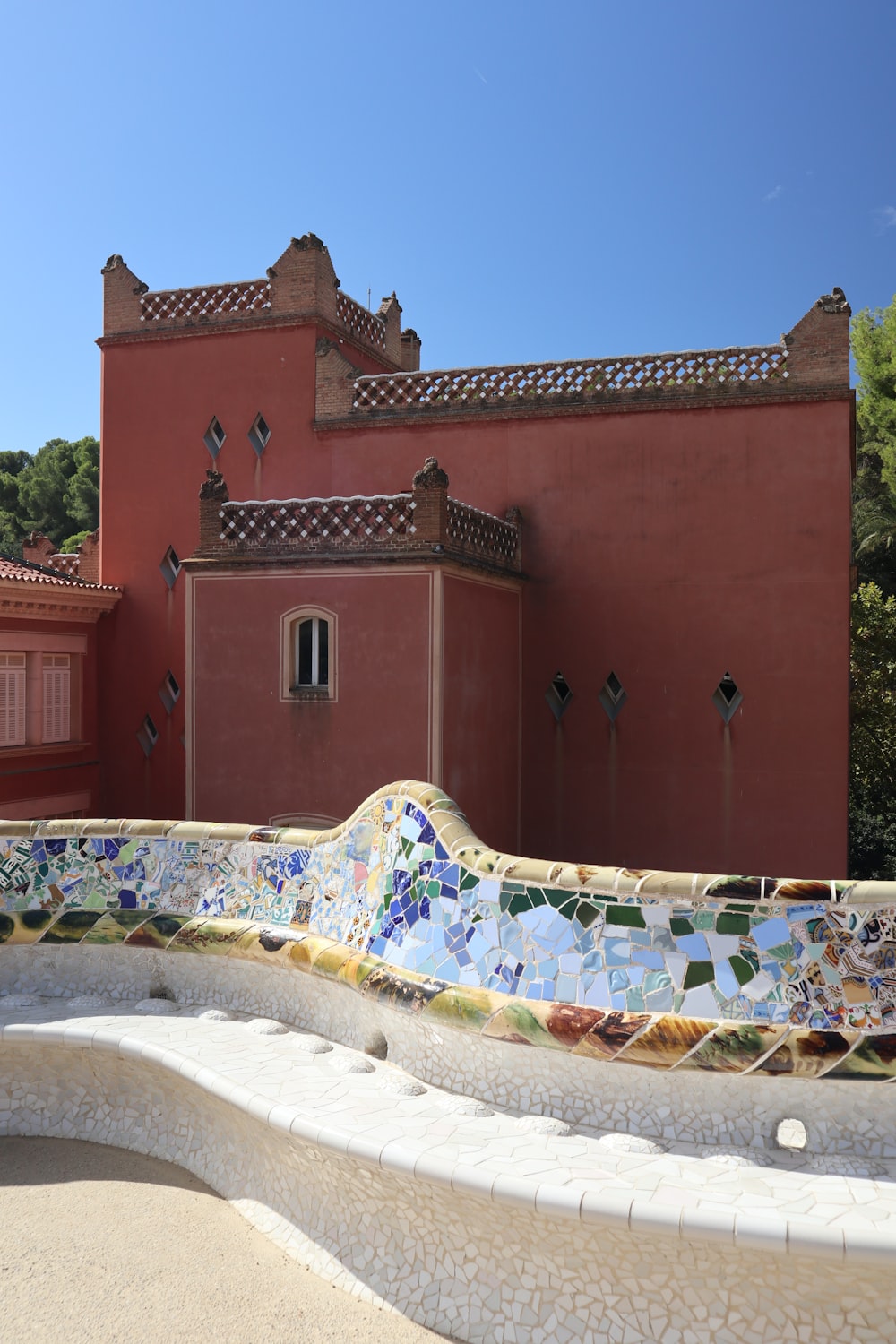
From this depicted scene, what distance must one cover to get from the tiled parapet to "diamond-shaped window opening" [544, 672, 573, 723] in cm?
787

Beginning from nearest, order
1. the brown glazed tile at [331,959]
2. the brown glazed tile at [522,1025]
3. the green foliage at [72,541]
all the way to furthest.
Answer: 1. the brown glazed tile at [522,1025]
2. the brown glazed tile at [331,959]
3. the green foliage at [72,541]

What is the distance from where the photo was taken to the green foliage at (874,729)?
70.6 feet

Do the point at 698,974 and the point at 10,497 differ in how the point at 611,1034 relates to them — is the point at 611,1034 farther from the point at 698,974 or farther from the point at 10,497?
the point at 10,497

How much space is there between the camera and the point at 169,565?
16.2 meters

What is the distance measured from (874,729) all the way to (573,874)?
1814cm

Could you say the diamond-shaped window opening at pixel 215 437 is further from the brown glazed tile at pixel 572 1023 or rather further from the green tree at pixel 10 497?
the green tree at pixel 10 497

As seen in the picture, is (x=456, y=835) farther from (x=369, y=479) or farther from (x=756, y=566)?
(x=369, y=479)

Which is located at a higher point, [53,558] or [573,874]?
[53,558]

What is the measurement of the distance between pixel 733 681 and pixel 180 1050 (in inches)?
374

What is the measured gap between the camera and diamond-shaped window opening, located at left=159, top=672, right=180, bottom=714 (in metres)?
16.0

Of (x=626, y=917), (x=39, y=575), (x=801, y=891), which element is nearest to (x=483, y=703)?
(x=39, y=575)

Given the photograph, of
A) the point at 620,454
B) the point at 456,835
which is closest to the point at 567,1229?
the point at 456,835

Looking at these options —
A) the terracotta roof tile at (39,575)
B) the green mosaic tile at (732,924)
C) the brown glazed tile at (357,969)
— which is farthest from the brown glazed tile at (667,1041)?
the terracotta roof tile at (39,575)

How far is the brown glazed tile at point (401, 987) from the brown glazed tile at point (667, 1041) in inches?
41.1
